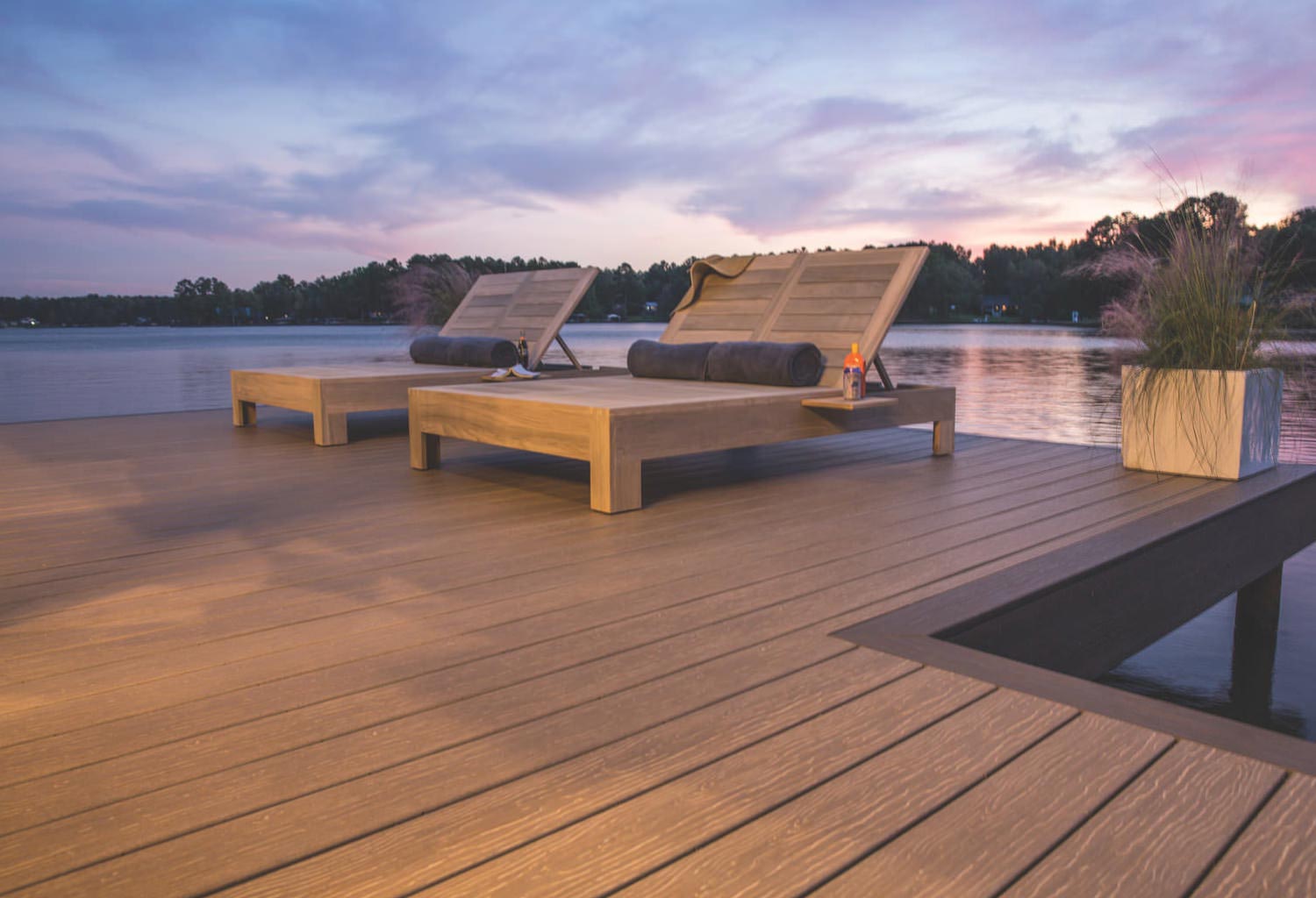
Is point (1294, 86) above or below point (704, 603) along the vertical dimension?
above

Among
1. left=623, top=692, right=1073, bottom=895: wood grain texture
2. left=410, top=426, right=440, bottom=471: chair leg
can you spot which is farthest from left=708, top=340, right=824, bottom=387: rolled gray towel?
left=623, top=692, right=1073, bottom=895: wood grain texture

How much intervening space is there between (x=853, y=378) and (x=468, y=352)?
277 cm

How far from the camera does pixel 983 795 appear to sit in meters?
1.17

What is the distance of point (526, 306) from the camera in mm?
6199

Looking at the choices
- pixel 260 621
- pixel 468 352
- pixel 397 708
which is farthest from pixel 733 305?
pixel 397 708

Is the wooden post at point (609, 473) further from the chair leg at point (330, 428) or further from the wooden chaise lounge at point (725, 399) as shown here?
the chair leg at point (330, 428)

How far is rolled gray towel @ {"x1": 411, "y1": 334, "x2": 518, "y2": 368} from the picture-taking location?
552cm

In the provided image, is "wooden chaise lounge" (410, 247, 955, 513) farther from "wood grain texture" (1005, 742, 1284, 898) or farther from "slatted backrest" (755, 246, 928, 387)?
"wood grain texture" (1005, 742, 1284, 898)

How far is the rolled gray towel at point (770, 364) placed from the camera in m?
3.85

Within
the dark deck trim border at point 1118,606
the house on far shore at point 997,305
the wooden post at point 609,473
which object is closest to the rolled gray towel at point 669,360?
the wooden post at point 609,473

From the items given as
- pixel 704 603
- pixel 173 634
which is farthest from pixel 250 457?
pixel 704 603

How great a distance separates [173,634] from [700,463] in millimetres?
2661

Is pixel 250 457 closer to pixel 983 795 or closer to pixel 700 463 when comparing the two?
pixel 700 463

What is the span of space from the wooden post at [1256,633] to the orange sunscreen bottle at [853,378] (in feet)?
5.88
